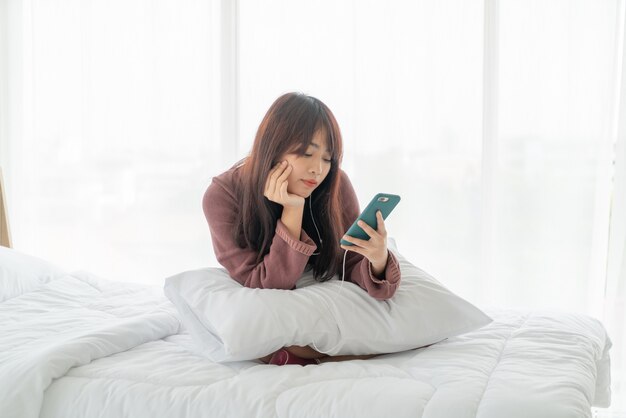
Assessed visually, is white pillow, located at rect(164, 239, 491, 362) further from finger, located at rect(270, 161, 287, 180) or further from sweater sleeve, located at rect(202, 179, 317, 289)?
finger, located at rect(270, 161, 287, 180)

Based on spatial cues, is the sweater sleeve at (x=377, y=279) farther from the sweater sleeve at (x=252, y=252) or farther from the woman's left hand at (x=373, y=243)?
the sweater sleeve at (x=252, y=252)

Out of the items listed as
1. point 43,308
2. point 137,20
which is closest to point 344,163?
point 137,20

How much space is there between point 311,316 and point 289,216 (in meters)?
0.28

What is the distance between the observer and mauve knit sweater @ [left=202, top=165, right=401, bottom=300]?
1.82 meters

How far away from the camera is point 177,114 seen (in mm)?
3609

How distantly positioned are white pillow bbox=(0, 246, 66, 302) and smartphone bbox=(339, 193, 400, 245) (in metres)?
1.20

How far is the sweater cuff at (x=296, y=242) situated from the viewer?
1814 millimetres

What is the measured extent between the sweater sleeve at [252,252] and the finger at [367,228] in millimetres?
152

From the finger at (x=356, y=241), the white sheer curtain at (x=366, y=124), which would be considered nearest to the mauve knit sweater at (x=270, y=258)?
the finger at (x=356, y=241)

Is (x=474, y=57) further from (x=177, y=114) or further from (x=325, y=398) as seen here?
(x=325, y=398)

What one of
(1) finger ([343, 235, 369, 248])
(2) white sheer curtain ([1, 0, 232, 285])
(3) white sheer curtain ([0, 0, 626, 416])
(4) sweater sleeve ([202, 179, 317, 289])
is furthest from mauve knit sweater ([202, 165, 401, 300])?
(2) white sheer curtain ([1, 0, 232, 285])

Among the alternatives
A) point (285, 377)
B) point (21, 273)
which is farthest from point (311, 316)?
point (21, 273)

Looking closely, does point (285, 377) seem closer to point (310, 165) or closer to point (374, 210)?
point (374, 210)

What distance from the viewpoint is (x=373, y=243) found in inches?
69.3
